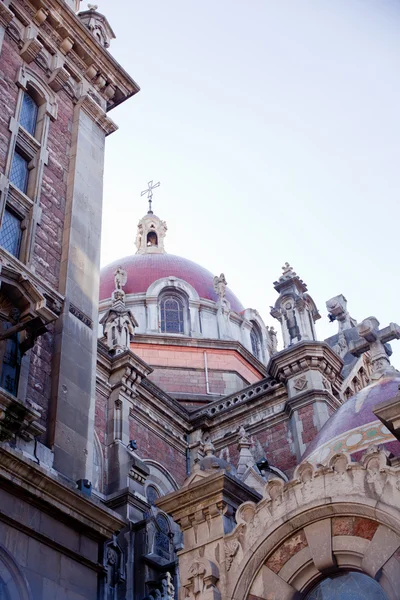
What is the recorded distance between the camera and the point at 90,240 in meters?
16.2

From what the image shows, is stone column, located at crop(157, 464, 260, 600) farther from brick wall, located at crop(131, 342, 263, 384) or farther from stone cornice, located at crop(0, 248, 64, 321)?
brick wall, located at crop(131, 342, 263, 384)

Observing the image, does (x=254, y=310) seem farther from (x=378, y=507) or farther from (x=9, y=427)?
(x=378, y=507)

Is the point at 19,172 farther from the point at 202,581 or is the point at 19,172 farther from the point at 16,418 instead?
the point at 202,581

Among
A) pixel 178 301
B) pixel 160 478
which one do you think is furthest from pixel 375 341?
pixel 178 301

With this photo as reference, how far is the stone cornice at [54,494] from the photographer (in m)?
10.8

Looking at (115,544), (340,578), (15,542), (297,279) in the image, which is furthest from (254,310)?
(340,578)

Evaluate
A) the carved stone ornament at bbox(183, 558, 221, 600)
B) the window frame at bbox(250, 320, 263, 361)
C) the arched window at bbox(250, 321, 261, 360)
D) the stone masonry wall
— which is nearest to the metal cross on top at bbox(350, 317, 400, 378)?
the carved stone ornament at bbox(183, 558, 221, 600)

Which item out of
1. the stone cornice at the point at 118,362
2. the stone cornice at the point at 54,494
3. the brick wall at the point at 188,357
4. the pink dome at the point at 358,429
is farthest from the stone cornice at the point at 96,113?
the brick wall at the point at 188,357

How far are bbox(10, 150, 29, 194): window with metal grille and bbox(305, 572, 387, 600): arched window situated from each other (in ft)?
33.1

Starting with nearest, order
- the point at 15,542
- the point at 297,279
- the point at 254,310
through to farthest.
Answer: the point at 15,542
the point at 297,279
the point at 254,310

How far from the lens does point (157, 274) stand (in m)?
37.5

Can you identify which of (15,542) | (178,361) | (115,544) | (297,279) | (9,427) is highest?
(178,361)

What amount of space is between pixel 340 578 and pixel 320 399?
14289 mm

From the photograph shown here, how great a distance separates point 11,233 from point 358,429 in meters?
7.49
